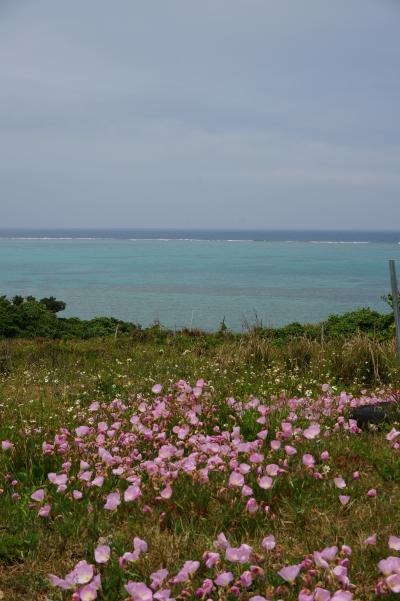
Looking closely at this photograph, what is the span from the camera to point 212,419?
6523mm

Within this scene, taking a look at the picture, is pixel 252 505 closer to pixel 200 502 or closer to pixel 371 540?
pixel 200 502

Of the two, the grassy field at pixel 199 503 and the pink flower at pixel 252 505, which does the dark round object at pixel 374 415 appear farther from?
the pink flower at pixel 252 505

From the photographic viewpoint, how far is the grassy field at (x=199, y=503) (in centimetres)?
334

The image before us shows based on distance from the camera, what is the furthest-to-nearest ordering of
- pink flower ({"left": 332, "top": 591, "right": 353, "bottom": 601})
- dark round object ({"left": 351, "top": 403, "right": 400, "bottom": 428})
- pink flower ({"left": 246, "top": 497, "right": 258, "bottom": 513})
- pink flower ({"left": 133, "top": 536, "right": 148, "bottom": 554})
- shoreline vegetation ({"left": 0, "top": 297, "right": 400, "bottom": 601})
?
dark round object ({"left": 351, "top": 403, "right": 400, "bottom": 428}), pink flower ({"left": 246, "top": 497, "right": 258, "bottom": 513}), pink flower ({"left": 133, "top": 536, "right": 148, "bottom": 554}), shoreline vegetation ({"left": 0, "top": 297, "right": 400, "bottom": 601}), pink flower ({"left": 332, "top": 591, "right": 353, "bottom": 601})

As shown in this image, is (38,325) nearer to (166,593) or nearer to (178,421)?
(178,421)

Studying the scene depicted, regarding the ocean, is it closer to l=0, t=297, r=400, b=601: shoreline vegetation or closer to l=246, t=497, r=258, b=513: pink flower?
l=0, t=297, r=400, b=601: shoreline vegetation

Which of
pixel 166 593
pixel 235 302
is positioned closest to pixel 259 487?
pixel 166 593

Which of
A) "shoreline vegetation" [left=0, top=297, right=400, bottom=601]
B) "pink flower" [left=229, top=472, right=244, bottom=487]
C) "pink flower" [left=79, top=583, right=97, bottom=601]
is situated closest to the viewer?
"pink flower" [left=79, top=583, right=97, bottom=601]

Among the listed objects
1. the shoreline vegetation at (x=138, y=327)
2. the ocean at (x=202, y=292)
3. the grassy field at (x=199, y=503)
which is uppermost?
the grassy field at (x=199, y=503)

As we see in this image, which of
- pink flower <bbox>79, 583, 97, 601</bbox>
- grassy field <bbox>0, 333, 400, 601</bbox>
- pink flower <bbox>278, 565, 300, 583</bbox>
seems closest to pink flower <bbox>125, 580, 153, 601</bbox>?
grassy field <bbox>0, 333, 400, 601</bbox>

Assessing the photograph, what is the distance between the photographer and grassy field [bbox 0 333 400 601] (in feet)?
11.0

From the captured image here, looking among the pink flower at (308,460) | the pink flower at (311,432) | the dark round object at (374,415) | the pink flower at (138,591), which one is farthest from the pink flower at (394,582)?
the dark round object at (374,415)

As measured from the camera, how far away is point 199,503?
449cm

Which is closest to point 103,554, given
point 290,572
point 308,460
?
point 290,572
